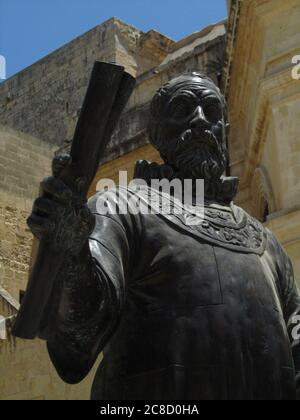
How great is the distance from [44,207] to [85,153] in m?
0.19

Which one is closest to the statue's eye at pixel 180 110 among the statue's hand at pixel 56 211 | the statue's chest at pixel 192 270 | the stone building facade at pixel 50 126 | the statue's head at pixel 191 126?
the statue's head at pixel 191 126

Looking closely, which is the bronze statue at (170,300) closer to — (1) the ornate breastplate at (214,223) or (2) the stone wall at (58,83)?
(1) the ornate breastplate at (214,223)

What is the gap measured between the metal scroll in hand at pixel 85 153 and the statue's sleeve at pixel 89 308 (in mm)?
84

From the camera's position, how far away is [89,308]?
2.74 m

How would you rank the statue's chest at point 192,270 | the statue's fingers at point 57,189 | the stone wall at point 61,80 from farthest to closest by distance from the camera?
1. the stone wall at point 61,80
2. the statue's chest at point 192,270
3. the statue's fingers at point 57,189

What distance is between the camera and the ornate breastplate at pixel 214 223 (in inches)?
120

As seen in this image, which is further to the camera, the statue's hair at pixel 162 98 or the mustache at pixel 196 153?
the statue's hair at pixel 162 98

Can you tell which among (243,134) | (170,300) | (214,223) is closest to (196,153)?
(214,223)

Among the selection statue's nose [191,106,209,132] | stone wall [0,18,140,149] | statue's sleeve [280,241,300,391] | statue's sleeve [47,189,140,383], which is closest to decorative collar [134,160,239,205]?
statue's nose [191,106,209,132]

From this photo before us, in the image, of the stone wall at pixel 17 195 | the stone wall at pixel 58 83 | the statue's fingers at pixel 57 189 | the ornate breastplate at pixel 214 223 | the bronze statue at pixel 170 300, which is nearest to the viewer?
the statue's fingers at pixel 57 189

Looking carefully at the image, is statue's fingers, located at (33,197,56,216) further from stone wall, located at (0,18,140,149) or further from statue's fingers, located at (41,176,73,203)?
stone wall, located at (0,18,140,149)

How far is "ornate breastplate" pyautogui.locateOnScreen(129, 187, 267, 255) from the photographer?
9.96 feet

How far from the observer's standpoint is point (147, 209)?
3.05 metres
